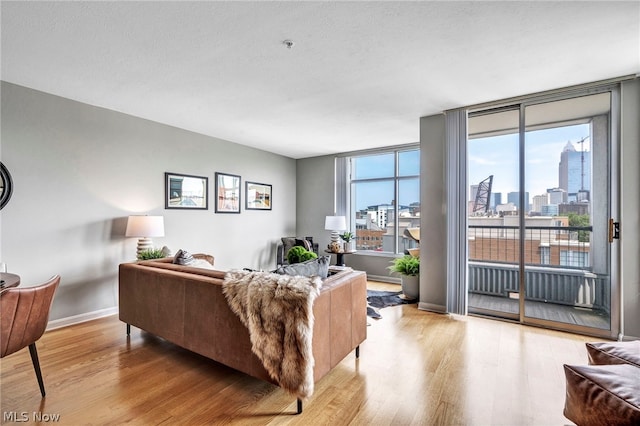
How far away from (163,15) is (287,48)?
2.80 feet

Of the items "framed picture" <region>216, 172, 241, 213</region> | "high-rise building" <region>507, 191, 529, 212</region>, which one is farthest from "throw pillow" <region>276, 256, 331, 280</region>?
"framed picture" <region>216, 172, 241, 213</region>

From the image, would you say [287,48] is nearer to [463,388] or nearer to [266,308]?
[266,308]

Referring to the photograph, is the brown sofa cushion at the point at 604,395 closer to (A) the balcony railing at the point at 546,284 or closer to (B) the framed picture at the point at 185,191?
(A) the balcony railing at the point at 546,284

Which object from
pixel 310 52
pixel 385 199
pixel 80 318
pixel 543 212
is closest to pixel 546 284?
pixel 543 212

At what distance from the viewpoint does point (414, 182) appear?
5.33 meters

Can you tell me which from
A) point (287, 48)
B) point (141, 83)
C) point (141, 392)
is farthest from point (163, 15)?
point (141, 392)

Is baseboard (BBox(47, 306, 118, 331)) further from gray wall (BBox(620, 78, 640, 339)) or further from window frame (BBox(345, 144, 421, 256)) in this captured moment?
gray wall (BBox(620, 78, 640, 339))

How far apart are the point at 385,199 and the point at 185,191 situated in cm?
355

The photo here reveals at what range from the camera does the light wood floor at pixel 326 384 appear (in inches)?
70.5

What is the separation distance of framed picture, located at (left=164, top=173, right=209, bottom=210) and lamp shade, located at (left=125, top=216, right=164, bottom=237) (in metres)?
0.65

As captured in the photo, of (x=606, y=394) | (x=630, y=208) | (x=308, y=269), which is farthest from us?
(x=630, y=208)

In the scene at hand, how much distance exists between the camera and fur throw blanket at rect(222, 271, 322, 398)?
5.72ft

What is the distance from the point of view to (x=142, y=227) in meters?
3.51

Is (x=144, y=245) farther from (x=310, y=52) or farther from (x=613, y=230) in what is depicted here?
(x=613, y=230)
